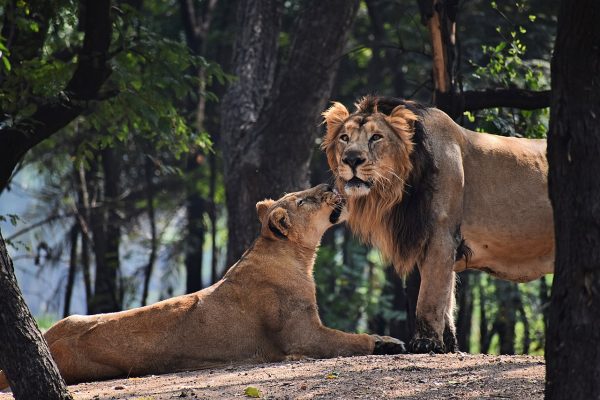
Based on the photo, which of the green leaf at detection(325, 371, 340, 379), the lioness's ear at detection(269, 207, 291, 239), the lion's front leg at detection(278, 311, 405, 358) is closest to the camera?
the green leaf at detection(325, 371, 340, 379)

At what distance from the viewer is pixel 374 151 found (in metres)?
6.49

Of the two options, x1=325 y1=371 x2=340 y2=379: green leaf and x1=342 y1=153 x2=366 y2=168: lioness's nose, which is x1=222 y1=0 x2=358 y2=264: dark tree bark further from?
x1=325 y1=371 x2=340 y2=379: green leaf

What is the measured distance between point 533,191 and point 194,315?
7.99ft

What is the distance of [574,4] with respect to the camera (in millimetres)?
4031

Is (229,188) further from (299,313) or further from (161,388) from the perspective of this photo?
(161,388)

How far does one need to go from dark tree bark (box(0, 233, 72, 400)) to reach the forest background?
246cm

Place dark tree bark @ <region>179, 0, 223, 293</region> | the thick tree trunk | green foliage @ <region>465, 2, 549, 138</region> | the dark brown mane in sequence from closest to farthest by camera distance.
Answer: the dark brown mane → green foliage @ <region>465, 2, 549, 138</region> → dark tree bark @ <region>179, 0, 223, 293</region> → the thick tree trunk

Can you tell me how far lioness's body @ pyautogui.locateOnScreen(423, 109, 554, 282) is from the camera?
6.88 m

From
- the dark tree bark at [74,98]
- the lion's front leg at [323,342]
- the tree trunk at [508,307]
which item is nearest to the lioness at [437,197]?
the lion's front leg at [323,342]

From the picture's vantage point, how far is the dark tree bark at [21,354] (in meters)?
4.75

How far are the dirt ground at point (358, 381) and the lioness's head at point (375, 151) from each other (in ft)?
3.63

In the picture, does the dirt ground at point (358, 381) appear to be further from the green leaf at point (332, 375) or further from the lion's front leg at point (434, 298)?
the lion's front leg at point (434, 298)

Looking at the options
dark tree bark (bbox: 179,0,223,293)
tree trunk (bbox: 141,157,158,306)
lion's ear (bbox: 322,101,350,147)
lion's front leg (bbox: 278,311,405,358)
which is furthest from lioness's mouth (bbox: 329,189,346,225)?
tree trunk (bbox: 141,157,158,306)

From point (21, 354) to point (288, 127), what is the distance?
6.19m
